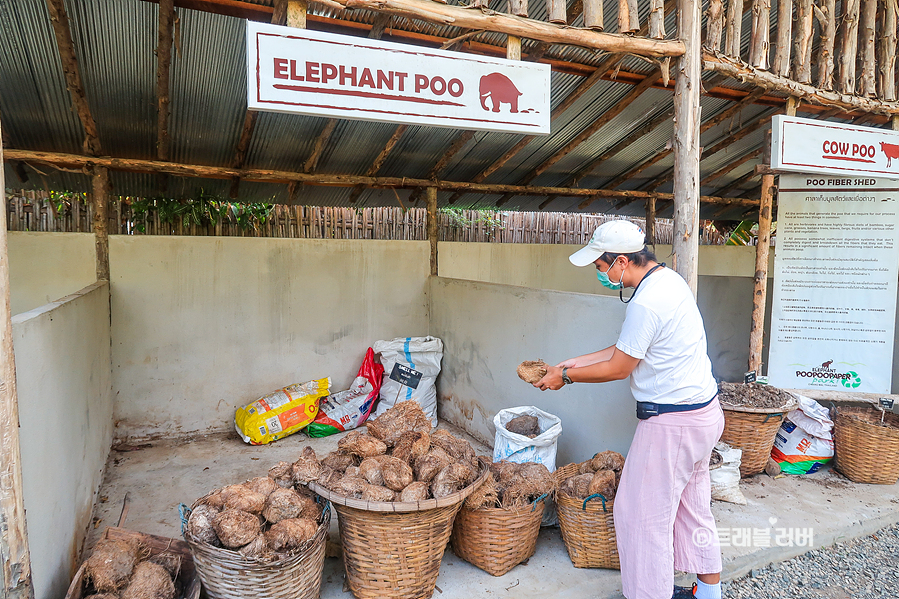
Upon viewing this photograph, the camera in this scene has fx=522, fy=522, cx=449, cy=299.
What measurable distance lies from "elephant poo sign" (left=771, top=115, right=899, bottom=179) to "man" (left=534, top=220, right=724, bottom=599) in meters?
1.92

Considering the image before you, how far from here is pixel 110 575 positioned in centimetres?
192

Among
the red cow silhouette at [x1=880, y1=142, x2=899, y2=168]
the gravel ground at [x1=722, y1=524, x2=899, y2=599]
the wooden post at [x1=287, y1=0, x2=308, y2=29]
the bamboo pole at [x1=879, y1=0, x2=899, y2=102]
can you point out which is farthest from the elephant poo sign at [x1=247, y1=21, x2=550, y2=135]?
the bamboo pole at [x1=879, y1=0, x2=899, y2=102]

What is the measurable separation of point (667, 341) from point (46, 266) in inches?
186

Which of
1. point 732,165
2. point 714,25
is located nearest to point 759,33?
point 714,25

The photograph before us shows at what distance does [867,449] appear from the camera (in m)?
3.39

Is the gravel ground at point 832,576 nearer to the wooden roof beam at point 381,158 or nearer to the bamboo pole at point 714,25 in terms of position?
the bamboo pole at point 714,25

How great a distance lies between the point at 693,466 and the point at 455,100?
1.91 meters

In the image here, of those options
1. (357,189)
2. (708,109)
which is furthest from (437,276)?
(708,109)

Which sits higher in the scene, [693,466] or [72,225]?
[72,225]

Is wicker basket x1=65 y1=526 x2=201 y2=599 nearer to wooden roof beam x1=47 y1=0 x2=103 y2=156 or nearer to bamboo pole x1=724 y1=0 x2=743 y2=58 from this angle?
wooden roof beam x1=47 y1=0 x2=103 y2=156

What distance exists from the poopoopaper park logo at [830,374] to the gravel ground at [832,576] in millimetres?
1338

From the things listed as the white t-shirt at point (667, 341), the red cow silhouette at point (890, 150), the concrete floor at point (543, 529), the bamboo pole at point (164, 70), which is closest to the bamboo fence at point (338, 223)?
the bamboo pole at point (164, 70)

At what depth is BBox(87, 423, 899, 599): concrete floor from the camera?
2436mm

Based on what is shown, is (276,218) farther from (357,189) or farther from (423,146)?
(423,146)
